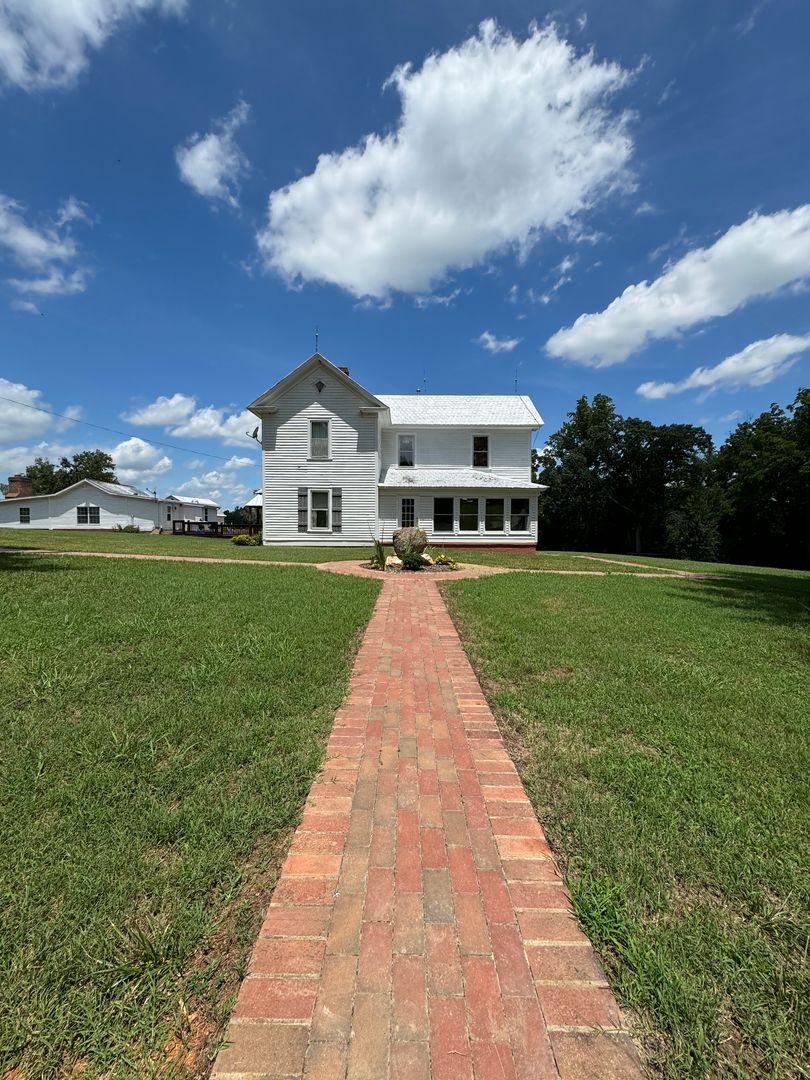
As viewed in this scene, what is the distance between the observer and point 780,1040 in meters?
1.41

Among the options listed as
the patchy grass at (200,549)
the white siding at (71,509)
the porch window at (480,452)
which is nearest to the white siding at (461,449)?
the porch window at (480,452)

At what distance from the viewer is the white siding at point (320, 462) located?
20.7 m

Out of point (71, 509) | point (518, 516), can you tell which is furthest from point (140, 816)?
point (71, 509)

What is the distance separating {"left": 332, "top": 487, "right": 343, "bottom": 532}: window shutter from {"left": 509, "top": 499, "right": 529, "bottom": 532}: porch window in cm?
781

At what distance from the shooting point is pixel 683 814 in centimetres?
243

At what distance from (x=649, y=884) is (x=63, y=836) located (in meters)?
2.65

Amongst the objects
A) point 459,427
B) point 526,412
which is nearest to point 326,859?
point 459,427

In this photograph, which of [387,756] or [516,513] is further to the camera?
[516,513]

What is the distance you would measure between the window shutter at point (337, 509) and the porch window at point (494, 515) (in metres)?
6.68

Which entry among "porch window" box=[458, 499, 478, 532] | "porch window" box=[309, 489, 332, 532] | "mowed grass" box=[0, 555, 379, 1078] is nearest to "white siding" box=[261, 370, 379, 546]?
"porch window" box=[309, 489, 332, 532]

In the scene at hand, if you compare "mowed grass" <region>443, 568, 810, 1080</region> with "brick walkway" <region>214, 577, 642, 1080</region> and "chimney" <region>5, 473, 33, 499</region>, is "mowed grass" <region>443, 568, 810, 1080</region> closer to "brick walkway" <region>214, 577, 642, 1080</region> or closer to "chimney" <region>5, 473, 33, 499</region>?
"brick walkway" <region>214, 577, 642, 1080</region>

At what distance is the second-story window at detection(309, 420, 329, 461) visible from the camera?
68.2 ft

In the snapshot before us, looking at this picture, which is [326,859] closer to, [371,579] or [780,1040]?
[780,1040]

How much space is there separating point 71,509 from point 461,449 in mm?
33148
